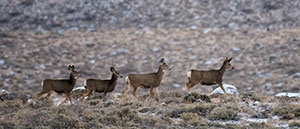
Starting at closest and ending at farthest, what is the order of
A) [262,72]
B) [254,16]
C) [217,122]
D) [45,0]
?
[217,122], [262,72], [254,16], [45,0]

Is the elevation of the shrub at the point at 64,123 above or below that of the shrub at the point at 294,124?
above

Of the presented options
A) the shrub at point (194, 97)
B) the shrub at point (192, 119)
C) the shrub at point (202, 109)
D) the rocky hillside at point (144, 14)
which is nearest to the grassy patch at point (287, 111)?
the shrub at point (202, 109)

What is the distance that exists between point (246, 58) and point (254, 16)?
5.53 m

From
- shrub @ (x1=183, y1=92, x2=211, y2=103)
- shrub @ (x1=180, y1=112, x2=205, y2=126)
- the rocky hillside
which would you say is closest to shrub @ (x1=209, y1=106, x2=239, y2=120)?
shrub @ (x1=180, y1=112, x2=205, y2=126)

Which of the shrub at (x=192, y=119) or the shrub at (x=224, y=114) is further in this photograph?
the shrub at (x=224, y=114)

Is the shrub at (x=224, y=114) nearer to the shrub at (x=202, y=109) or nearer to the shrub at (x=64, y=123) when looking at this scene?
the shrub at (x=202, y=109)

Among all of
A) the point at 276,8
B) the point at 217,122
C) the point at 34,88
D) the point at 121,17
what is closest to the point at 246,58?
the point at 276,8

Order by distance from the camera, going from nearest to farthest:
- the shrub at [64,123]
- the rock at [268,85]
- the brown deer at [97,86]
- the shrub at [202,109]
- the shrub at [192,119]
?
the shrub at [64,123] → the shrub at [192,119] → the shrub at [202,109] → the brown deer at [97,86] → the rock at [268,85]

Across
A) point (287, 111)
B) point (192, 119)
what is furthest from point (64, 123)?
point (287, 111)

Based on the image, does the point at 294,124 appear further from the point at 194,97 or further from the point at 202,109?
the point at 194,97

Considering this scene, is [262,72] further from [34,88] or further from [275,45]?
[34,88]

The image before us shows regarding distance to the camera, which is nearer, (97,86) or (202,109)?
(202,109)

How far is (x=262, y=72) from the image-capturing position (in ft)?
98.3

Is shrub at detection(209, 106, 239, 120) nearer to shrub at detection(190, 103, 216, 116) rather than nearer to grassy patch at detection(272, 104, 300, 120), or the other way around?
shrub at detection(190, 103, 216, 116)
